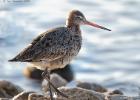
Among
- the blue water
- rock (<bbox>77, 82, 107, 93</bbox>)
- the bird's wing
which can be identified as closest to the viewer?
the bird's wing

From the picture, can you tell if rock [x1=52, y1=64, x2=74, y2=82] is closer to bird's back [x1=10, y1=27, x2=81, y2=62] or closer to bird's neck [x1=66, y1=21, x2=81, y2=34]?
bird's neck [x1=66, y1=21, x2=81, y2=34]

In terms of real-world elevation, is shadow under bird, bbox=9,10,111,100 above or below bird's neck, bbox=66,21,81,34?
below

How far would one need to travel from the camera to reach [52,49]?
12.6m

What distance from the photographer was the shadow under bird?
12414 mm

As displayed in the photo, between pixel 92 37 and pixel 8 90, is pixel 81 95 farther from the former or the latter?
pixel 92 37

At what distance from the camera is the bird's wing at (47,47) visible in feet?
40.6

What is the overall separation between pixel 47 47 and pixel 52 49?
9 centimetres

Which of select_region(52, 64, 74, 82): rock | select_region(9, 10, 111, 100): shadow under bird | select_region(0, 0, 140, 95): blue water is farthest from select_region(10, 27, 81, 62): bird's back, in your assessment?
select_region(52, 64, 74, 82): rock

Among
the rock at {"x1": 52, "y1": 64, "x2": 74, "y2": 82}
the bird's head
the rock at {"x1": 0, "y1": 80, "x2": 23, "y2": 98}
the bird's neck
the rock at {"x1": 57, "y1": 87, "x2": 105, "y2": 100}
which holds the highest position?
the bird's head

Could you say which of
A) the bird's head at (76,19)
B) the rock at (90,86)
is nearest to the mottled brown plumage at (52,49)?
the bird's head at (76,19)

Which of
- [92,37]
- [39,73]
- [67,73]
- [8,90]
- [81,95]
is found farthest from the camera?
[92,37]

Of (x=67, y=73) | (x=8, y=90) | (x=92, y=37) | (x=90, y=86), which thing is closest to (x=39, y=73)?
(x=67, y=73)

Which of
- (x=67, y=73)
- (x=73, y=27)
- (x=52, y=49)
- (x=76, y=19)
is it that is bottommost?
(x=67, y=73)

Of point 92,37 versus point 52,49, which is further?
point 92,37
